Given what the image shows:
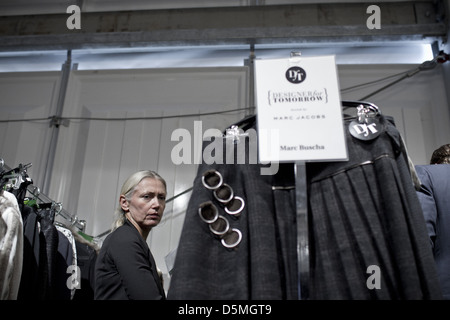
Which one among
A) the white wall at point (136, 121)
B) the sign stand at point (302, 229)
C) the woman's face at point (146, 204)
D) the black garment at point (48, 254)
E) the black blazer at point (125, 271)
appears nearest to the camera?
the sign stand at point (302, 229)

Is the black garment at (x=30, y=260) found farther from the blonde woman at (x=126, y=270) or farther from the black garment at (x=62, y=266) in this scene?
the blonde woman at (x=126, y=270)

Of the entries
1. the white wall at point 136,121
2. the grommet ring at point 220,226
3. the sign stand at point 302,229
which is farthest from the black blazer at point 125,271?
the white wall at point 136,121

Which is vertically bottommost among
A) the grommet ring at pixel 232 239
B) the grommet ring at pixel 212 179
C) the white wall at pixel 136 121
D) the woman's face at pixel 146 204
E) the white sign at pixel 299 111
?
the grommet ring at pixel 232 239

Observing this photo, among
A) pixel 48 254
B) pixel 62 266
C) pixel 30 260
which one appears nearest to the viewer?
pixel 30 260

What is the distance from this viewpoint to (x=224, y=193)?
36.3 inches

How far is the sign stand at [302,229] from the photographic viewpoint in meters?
0.79

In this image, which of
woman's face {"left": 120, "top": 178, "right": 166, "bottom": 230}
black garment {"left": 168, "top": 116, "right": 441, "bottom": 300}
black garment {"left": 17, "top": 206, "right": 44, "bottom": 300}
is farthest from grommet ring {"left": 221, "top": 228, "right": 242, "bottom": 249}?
black garment {"left": 17, "top": 206, "right": 44, "bottom": 300}

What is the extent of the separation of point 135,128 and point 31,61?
1192mm

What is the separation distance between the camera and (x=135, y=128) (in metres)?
3.02

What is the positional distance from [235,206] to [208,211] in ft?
0.21

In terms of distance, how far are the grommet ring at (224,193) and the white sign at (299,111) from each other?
11cm

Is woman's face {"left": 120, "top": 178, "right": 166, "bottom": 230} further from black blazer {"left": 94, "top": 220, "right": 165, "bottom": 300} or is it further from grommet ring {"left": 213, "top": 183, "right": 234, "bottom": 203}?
grommet ring {"left": 213, "top": 183, "right": 234, "bottom": 203}

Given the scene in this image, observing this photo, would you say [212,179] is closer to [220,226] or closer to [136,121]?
[220,226]

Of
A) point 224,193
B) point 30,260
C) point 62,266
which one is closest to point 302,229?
point 224,193
